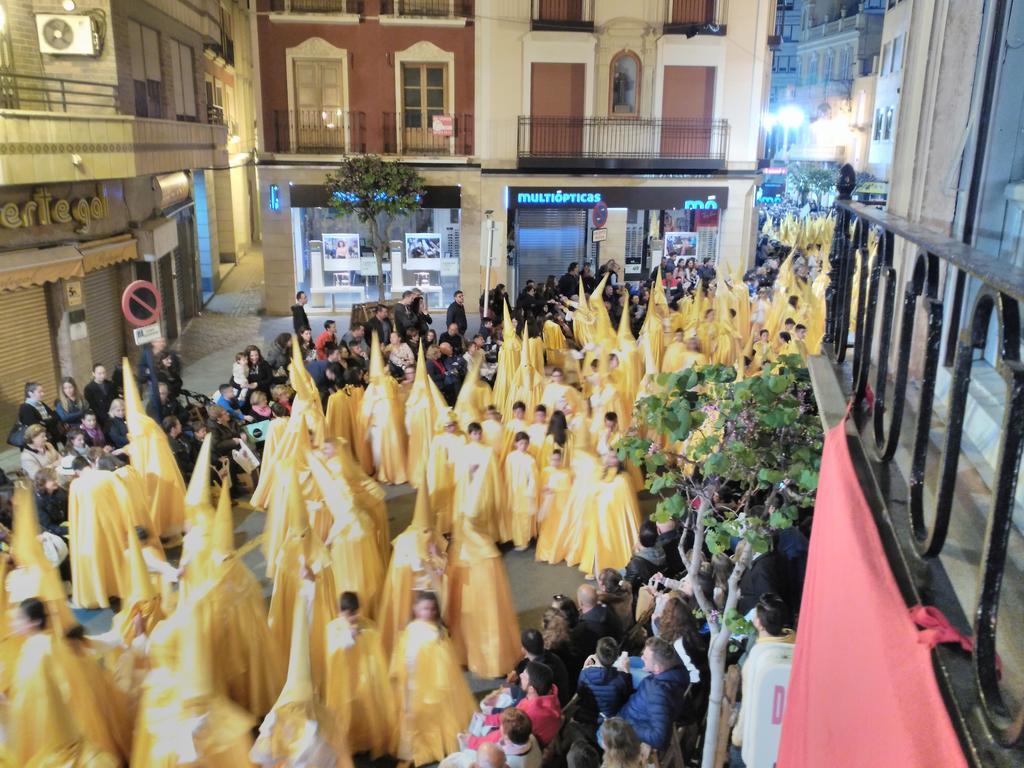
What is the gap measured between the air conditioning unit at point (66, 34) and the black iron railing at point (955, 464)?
1464 cm

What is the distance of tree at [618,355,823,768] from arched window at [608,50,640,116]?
19043 mm

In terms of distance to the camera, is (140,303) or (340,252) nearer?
(140,303)

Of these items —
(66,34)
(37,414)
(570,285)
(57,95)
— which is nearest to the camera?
(37,414)

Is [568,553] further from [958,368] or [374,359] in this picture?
[958,368]

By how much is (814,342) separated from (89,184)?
1199 centimetres

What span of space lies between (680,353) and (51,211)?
32.2ft

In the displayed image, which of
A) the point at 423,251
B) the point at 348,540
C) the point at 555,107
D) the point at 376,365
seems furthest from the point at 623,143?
the point at 348,540

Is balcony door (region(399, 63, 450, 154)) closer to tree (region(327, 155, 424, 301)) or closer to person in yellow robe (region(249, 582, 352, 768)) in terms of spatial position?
tree (region(327, 155, 424, 301))

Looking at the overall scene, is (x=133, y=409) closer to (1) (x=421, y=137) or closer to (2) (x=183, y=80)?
(2) (x=183, y=80)

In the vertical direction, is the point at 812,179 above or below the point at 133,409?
above

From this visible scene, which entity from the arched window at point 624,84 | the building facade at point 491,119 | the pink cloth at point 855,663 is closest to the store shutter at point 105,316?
the building facade at point 491,119

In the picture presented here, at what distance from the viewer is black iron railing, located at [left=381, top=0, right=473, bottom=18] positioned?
22.2 metres

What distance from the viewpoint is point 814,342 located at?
13.0 m

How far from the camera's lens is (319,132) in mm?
22438
